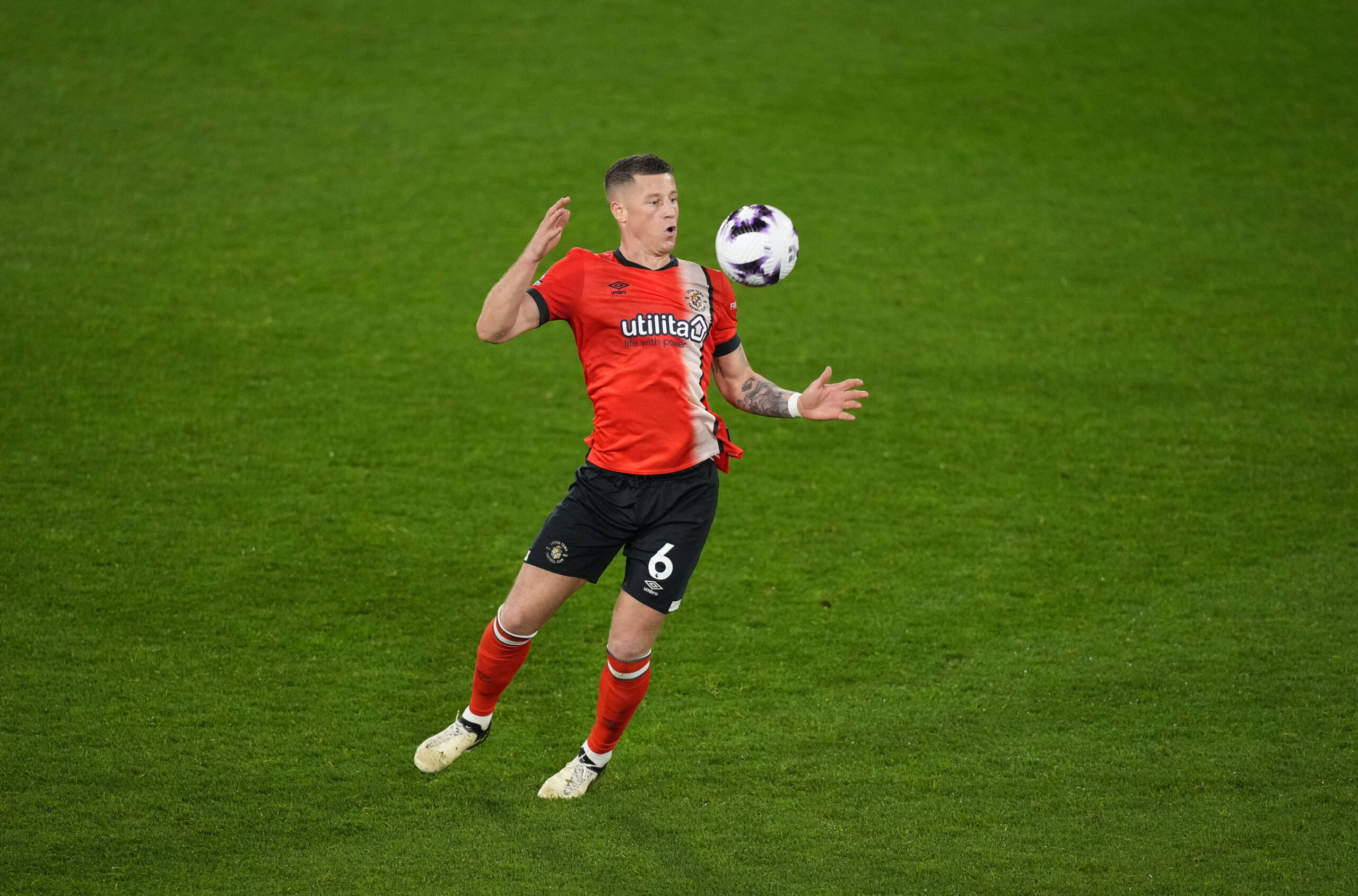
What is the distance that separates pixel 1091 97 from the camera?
14156 millimetres

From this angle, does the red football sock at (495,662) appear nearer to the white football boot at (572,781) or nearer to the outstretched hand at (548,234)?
the white football boot at (572,781)

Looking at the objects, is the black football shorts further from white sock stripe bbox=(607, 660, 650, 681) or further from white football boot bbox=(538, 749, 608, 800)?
white football boot bbox=(538, 749, 608, 800)

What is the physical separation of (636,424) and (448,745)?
1618mm

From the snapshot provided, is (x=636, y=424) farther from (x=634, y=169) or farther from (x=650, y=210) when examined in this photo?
(x=634, y=169)

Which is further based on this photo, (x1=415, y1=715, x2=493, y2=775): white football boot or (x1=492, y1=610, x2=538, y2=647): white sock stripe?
(x1=415, y1=715, x2=493, y2=775): white football boot

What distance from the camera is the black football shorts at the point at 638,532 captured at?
4.72 meters

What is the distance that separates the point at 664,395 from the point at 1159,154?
34.0 ft

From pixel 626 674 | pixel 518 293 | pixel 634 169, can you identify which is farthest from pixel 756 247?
pixel 626 674

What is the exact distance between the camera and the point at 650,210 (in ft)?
15.5

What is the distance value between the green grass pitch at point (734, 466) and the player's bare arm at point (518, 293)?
199cm

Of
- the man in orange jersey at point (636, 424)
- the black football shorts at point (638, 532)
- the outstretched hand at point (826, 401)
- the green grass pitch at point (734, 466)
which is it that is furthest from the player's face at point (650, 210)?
the green grass pitch at point (734, 466)

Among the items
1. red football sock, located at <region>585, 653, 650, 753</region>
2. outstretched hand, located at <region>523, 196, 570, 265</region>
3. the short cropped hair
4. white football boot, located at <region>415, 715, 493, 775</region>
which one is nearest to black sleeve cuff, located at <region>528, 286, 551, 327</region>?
outstretched hand, located at <region>523, 196, 570, 265</region>

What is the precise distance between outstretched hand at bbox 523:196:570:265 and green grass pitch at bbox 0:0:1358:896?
2.28 meters

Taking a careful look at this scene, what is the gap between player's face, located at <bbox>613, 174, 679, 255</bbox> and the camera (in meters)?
4.70
